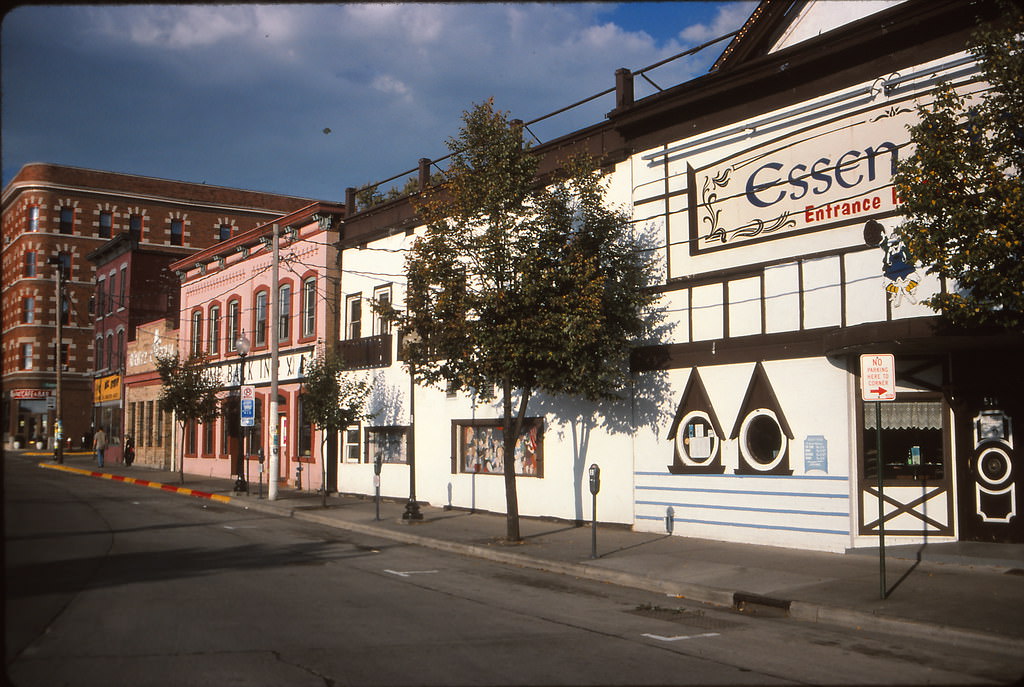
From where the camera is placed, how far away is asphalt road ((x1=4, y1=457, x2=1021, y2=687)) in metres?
7.05

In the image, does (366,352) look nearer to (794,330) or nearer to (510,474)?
(510,474)

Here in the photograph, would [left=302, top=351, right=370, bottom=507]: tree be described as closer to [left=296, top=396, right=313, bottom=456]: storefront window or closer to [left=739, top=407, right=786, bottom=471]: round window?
[left=296, top=396, right=313, bottom=456]: storefront window

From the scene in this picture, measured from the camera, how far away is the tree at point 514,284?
15.4 metres

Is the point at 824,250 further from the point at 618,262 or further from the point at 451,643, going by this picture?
the point at 451,643

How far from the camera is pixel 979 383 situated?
13.6 m

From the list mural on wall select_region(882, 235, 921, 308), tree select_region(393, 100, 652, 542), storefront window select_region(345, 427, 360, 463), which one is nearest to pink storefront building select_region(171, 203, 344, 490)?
storefront window select_region(345, 427, 360, 463)

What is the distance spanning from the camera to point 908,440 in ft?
46.9

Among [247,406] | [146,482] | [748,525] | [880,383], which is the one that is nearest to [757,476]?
[748,525]

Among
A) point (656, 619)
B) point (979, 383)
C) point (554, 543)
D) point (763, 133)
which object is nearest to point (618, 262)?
point (763, 133)

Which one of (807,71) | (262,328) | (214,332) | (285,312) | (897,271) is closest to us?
(897,271)

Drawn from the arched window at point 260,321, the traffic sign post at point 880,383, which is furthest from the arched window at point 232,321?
the traffic sign post at point 880,383

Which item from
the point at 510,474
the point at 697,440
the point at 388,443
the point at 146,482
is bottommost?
the point at 146,482

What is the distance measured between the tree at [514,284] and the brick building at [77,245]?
4585 cm

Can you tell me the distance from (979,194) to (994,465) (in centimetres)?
539
